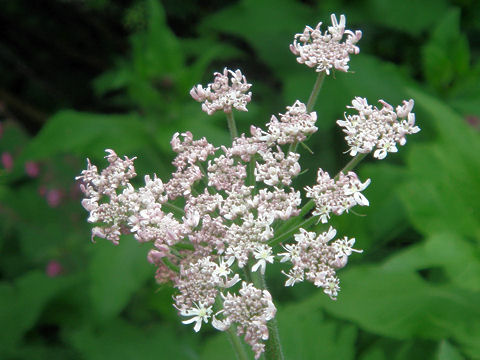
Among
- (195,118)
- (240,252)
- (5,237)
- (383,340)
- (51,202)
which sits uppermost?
(240,252)

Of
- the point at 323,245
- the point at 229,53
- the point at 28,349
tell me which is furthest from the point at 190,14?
the point at 323,245

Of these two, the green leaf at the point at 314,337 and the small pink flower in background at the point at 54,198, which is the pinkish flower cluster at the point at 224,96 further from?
the small pink flower in background at the point at 54,198

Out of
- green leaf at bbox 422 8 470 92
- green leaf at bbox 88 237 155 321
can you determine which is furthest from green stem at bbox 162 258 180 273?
green leaf at bbox 422 8 470 92

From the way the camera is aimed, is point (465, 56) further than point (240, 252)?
Yes

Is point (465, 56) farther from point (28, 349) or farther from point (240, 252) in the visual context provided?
point (28, 349)

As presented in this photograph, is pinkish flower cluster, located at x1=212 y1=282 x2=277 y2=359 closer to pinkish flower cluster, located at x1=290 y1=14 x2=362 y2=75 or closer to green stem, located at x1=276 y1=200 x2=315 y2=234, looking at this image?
green stem, located at x1=276 y1=200 x2=315 y2=234

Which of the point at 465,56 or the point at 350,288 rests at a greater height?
the point at 465,56

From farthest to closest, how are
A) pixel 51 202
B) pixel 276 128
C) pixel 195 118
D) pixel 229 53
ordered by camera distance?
pixel 229 53, pixel 51 202, pixel 195 118, pixel 276 128
